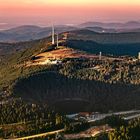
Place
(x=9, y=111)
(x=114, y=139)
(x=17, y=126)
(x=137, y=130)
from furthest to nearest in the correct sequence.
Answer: (x=9, y=111), (x=17, y=126), (x=137, y=130), (x=114, y=139)

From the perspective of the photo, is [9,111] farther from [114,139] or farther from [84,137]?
[114,139]

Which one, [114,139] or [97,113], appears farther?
[97,113]

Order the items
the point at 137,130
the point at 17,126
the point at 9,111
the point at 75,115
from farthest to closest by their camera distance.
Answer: the point at 75,115, the point at 9,111, the point at 17,126, the point at 137,130

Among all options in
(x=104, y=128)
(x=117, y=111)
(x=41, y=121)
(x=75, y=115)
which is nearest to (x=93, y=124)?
(x=104, y=128)

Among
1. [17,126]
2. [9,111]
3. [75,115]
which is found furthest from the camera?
[75,115]

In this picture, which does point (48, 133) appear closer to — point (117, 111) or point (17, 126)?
point (17, 126)

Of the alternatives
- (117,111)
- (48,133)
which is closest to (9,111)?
(48,133)

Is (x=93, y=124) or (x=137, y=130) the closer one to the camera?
(x=137, y=130)

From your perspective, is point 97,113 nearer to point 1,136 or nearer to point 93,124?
point 93,124

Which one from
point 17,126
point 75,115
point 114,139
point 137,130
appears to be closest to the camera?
point 114,139
